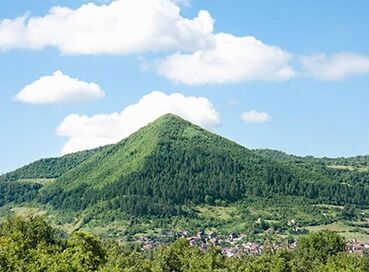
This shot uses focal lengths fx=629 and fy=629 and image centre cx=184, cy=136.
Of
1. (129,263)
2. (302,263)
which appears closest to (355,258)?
(302,263)

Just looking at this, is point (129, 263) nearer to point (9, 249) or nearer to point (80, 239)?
point (80, 239)

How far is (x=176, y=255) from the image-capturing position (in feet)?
383

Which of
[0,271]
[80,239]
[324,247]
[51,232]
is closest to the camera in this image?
[0,271]

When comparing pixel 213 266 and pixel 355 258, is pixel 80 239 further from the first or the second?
pixel 355 258

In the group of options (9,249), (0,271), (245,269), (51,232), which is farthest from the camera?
(51,232)

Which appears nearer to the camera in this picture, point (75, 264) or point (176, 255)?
point (75, 264)

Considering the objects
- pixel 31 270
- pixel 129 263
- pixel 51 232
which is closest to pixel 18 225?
pixel 51 232

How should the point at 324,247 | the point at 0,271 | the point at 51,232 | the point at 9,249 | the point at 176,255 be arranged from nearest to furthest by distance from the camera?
the point at 0,271, the point at 9,249, the point at 51,232, the point at 176,255, the point at 324,247

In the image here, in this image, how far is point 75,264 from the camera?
70.7 metres

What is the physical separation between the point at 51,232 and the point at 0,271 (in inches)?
1619

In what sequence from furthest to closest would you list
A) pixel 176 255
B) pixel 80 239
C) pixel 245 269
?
pixel 176 255 < pixel 80 239 < pixel 245 269

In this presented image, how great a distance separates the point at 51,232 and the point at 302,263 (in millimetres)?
44430

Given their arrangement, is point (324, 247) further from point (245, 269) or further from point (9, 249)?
point (9, 249)

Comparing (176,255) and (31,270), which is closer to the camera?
(31,270)
